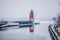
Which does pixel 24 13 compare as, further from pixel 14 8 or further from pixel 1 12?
pixel 1 12

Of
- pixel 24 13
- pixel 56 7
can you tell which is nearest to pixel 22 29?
pixel 24 13

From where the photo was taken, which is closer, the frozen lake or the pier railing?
the pier railing

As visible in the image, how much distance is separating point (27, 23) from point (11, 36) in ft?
1.14

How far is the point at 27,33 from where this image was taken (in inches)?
84.0

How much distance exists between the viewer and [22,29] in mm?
2143

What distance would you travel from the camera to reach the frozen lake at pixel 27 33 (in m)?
2.11

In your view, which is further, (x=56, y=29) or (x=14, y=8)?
(x=14, y=8)

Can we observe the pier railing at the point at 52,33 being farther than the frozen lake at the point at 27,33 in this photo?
No

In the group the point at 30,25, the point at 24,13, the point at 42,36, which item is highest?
the point at 24,13

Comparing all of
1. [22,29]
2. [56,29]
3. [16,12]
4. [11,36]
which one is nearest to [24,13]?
[16,12]

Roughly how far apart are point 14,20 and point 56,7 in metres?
0.74

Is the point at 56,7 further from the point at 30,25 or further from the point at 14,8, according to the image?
the point at 14,8

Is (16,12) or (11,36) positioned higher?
(16,12)

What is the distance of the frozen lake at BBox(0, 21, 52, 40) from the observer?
2113 mm
